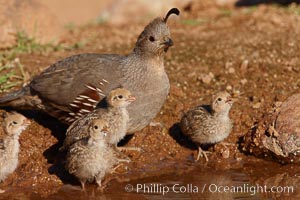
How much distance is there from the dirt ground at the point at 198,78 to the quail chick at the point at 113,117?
0.49 m

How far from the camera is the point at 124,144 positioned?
9164 millimetres

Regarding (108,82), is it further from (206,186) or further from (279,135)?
(279,135)

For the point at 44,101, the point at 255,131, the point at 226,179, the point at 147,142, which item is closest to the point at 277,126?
the point at 255,131

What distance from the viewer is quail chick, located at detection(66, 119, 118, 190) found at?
25.1ft

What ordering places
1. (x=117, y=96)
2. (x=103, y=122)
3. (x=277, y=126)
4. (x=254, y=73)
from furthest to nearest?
(x=254, y=73), (x=277, y=126), (x=117, y=96), (x=103, y=122)

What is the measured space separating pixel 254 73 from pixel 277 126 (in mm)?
2221

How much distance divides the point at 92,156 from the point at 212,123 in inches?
70.6

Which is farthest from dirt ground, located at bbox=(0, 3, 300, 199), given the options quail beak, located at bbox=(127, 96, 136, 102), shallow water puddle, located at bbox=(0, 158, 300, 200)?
quail beak, located at bbox=(127, 96, 136, 102)

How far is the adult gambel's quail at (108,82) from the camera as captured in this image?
8.62 metres

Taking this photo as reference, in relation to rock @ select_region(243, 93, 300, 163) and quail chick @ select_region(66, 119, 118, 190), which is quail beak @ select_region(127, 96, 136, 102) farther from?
rock @ select_region(243, 93, 300, 163)

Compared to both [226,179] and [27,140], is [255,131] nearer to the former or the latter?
[226,179]

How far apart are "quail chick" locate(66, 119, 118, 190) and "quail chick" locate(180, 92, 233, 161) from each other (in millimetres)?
1429

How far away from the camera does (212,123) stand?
8.76 metres

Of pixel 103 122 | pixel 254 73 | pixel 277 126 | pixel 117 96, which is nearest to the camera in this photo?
pixel 103 122
